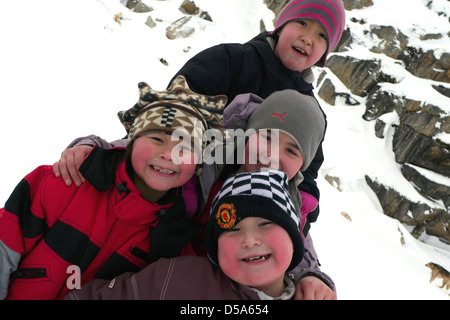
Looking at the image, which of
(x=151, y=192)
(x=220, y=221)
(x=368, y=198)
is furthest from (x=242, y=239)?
(x=368, y=198)

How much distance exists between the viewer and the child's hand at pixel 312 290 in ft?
3.98

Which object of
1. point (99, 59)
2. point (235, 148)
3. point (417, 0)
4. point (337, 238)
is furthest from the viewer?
point (417, 0)

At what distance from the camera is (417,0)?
15.3 meters

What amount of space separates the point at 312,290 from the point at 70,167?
1297mm

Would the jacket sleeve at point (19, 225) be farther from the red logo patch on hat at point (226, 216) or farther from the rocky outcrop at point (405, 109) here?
the rocky outcrop at point (405, 109)

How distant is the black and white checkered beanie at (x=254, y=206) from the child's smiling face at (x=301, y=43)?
0.98m

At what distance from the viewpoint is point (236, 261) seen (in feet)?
3.67

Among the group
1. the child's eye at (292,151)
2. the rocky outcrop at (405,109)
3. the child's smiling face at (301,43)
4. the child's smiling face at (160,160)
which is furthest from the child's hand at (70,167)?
the rocky outcrop at (405,109)

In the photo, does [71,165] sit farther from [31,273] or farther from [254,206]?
[254,206]

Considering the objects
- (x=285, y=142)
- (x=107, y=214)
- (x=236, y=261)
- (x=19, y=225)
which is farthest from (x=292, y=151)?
(x=19, y=225)

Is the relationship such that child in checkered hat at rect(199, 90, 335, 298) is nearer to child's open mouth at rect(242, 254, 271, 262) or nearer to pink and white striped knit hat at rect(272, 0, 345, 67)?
child's open mouth at rect(242, 254, 271, 262)

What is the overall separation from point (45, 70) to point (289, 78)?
10.6 ft

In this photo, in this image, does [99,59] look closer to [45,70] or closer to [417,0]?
[45,70]

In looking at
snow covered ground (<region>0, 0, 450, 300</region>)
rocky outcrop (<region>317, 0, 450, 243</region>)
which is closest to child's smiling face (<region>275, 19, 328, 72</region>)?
snow covered ground (<region>0, 0, 450, 300</region>)
